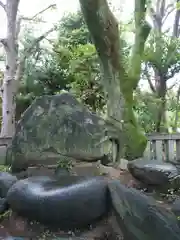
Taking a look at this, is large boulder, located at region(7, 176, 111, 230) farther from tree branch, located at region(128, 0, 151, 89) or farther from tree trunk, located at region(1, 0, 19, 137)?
tree trunk, located at region(1, 0, 19, 137)

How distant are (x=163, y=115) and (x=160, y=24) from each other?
3843mm

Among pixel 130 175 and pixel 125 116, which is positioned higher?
pixel 125 116

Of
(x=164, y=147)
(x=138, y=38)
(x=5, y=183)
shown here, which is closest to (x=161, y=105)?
(x=138, y=38)

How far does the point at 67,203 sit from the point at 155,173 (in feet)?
5.32

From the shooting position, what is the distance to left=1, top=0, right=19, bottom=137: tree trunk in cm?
1045

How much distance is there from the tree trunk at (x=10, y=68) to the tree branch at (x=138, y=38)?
203 inches

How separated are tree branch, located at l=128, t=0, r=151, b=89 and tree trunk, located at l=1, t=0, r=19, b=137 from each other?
5.15 meters

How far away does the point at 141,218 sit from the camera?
275cm

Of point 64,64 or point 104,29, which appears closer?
point 104,29

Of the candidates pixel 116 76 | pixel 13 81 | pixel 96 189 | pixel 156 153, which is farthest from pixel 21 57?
pixel 96 189

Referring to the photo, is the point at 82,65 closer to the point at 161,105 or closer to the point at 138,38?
the point at 138,38

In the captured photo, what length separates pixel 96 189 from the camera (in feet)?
10.4

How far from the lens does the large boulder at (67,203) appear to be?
307 centimetres

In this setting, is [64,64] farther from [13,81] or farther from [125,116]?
[125,116]
